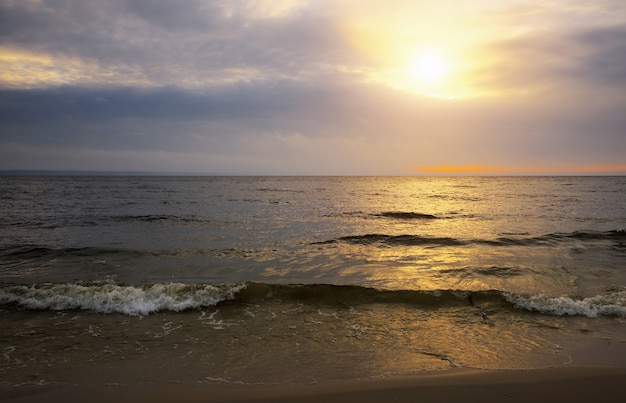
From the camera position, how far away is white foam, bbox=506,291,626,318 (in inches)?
320

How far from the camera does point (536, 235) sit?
19438mm

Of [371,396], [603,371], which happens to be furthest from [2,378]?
[603,371]

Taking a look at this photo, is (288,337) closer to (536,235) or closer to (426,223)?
(536,235)

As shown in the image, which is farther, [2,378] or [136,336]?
[136,336]

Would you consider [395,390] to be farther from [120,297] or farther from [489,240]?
[489,240]

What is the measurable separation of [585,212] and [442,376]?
3160cm

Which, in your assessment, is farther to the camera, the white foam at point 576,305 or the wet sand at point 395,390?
the white foam at point 576,305

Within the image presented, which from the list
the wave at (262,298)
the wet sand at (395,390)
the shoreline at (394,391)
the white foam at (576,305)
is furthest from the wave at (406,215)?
the shoreline at (394,391)

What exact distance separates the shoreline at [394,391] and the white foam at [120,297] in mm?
3479

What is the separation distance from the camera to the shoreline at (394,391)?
16.0 feet

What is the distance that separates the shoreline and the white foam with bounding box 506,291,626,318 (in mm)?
2997

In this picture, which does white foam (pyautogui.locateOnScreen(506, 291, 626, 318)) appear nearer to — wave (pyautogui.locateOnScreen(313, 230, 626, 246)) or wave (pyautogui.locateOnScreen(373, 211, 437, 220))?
wave (pyautogui.locateOnScreen(313, 230, 626, 246))

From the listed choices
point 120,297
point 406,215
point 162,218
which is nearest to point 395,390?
point 120,297

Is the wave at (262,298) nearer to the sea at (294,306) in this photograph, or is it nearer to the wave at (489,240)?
the sea at (294,306)
